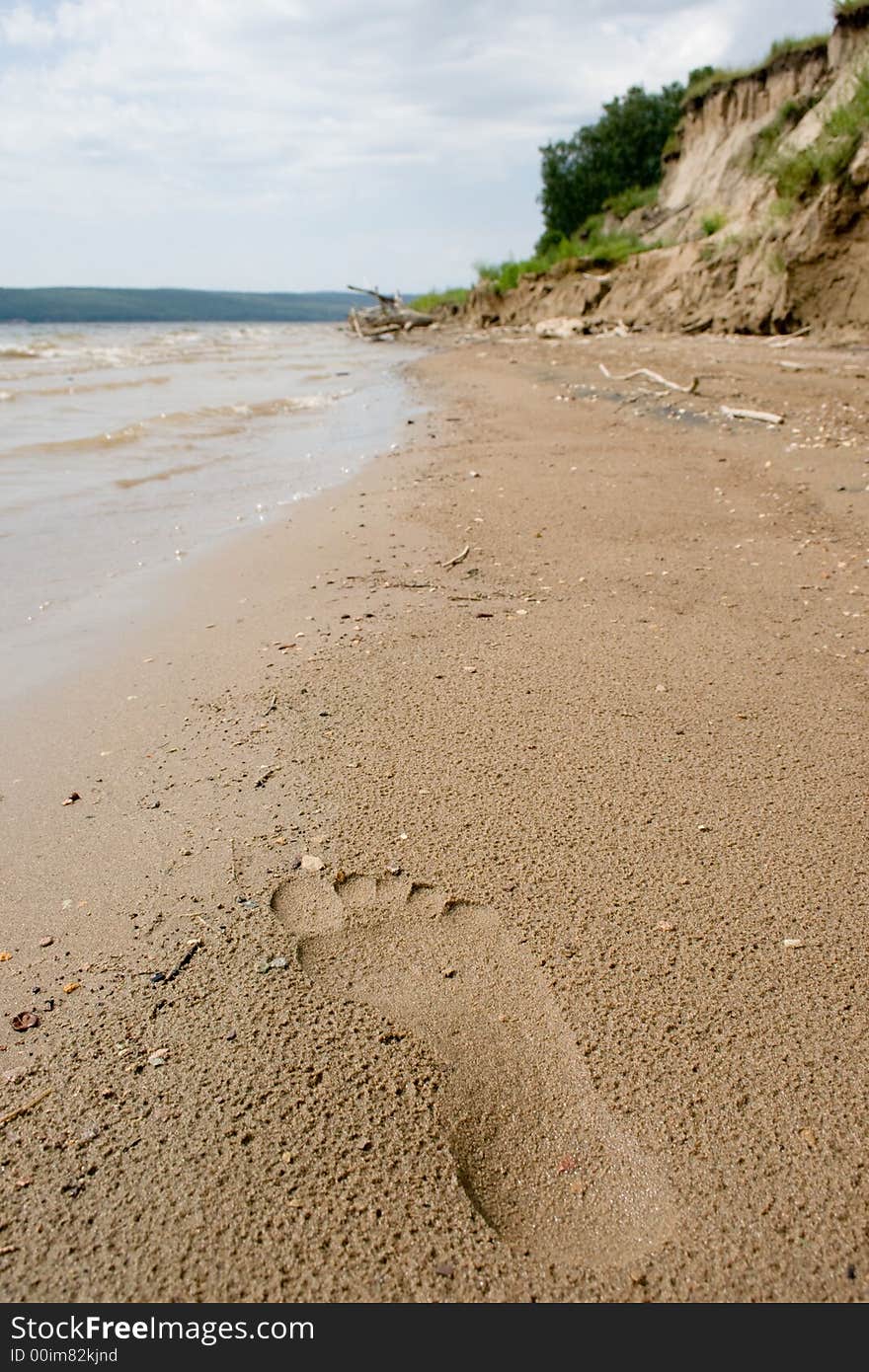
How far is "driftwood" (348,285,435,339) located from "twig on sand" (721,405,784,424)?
28.0 metres

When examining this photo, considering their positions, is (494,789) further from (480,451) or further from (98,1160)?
(480,451)

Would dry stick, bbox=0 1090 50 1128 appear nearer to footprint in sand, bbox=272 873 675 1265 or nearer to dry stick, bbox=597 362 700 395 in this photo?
footprint in sand, bbox=272 873 675 1265

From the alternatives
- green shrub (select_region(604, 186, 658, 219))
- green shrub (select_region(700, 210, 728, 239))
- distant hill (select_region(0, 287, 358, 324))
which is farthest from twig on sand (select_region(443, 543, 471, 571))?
distant hill (select_region(0, 287, 358, 324))

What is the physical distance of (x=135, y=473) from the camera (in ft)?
24.6

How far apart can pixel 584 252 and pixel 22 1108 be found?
1182 inches

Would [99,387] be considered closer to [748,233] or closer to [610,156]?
→ [748,233]

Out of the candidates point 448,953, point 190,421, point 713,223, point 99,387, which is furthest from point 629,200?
point 448,953

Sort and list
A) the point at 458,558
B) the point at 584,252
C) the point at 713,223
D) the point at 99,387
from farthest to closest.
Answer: the point at 584,252 → the point at 713,223 → the point at 99,387 → the point at 458,558

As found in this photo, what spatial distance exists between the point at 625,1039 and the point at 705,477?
4.95m

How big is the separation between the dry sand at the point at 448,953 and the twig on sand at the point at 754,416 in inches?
155

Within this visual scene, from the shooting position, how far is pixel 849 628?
3488 millimetres

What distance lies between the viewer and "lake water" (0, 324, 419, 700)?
14.1 feet

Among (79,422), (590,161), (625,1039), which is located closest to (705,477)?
(625,1039)

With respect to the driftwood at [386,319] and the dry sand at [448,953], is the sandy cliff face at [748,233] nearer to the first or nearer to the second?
the driftwood at [386,319]
